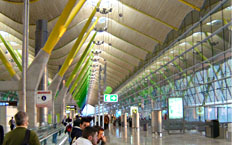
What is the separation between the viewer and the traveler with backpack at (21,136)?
4426mm

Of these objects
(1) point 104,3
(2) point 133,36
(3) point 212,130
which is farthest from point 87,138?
(2) point 133,36

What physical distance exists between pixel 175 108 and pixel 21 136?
69.3ft

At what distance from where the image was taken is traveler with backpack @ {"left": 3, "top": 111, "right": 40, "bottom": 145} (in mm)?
4426

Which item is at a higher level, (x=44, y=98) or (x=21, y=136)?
(x=44, y=98)

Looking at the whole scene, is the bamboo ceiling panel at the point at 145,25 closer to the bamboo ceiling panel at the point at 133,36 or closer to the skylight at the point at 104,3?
the skylight at the point at 104,3

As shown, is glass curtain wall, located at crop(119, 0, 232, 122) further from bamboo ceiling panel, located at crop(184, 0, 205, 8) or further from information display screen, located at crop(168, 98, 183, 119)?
information display screen, located at crop(168, 98, 183, 119)

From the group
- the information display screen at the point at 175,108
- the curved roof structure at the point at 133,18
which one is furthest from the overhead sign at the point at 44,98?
the curved roof structure at the point at 133,18

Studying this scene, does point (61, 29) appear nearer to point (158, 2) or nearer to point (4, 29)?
point (158, 2)

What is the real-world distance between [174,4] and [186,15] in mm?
1451

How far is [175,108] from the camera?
81.4 feet

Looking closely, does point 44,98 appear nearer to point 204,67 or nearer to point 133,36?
point 204,67

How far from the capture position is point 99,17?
141 ft

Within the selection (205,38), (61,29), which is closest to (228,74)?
(205,38)

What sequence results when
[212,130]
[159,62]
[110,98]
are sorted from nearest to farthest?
[212,130]
[110,98]
[159,62]
